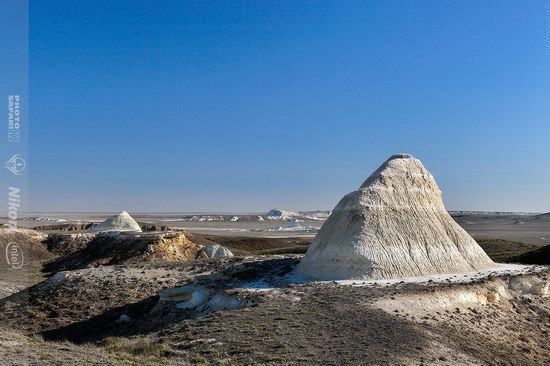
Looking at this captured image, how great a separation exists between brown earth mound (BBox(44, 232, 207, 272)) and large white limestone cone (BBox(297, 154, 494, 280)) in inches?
805

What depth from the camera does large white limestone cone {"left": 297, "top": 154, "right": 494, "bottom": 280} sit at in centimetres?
2102

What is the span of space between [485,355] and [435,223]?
383 inches

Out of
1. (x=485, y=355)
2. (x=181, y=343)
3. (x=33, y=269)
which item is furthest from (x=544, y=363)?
(x=33, y=269)

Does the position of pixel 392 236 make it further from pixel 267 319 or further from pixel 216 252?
pixel 216 252

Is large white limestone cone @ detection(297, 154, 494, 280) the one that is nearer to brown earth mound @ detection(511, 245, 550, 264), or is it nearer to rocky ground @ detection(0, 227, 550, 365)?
rocky ground @ detection(0, 227, 550, 365)

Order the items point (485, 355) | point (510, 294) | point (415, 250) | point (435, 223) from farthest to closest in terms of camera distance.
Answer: point (435, 223) < point (415, 250) < point (510, 294) < point (485, 355)

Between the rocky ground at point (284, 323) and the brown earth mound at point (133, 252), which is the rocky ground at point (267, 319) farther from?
the brown earth mound at point (133, 252)

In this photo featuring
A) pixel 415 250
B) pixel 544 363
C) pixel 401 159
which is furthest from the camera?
pixel 401 159

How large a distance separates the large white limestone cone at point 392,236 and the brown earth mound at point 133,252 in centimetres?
2046

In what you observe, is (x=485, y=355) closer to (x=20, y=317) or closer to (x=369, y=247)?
(x=369, y=247)

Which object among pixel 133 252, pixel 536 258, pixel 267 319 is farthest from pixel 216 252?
pixel 267 319

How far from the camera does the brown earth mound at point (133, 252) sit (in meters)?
40.5

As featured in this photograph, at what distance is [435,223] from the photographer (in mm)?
23609

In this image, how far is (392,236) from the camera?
21.7m
